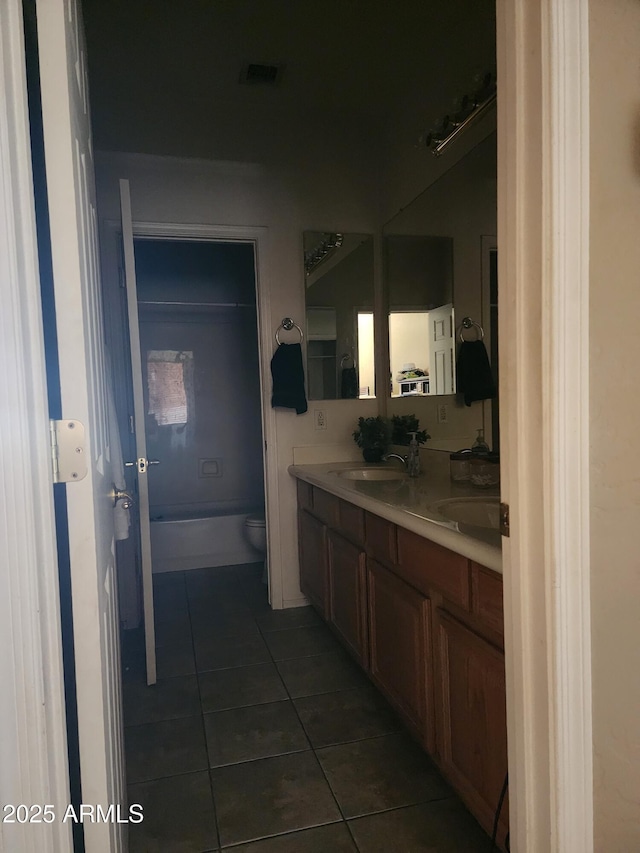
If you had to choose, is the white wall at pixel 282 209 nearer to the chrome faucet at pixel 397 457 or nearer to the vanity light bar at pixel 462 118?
the chrome faucet at pixel 397 457

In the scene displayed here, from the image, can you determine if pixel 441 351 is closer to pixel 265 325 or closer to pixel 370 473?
pixel 370 473

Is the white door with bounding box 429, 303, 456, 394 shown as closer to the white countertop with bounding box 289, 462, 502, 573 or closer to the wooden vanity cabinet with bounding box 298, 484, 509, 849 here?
the white countertop with bounding box 289, 462, 502, 573

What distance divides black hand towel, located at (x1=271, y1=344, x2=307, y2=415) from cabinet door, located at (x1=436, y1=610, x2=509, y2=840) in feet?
5.75

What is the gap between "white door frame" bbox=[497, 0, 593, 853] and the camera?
0.88 meters

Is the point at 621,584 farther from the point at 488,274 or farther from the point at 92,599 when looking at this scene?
the point at 488,274

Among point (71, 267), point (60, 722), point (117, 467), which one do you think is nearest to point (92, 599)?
point (60, 722)

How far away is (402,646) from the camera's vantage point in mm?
1856

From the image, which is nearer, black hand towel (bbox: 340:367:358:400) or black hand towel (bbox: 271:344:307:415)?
black hand towel (bbox: 271:344:307:415)

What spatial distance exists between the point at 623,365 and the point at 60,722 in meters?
1.05

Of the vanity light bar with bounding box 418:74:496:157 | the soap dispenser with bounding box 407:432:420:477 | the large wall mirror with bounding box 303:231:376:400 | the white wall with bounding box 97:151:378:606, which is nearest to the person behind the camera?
the vanity light bar with bounding box 418:74:496:157

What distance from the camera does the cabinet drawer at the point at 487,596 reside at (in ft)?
4.27

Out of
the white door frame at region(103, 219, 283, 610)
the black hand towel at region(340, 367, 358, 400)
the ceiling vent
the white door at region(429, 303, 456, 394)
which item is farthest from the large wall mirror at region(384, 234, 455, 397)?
the ceiling vent

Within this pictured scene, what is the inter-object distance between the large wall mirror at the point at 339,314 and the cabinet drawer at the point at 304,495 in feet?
1.72

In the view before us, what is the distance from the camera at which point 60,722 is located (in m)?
0.82
